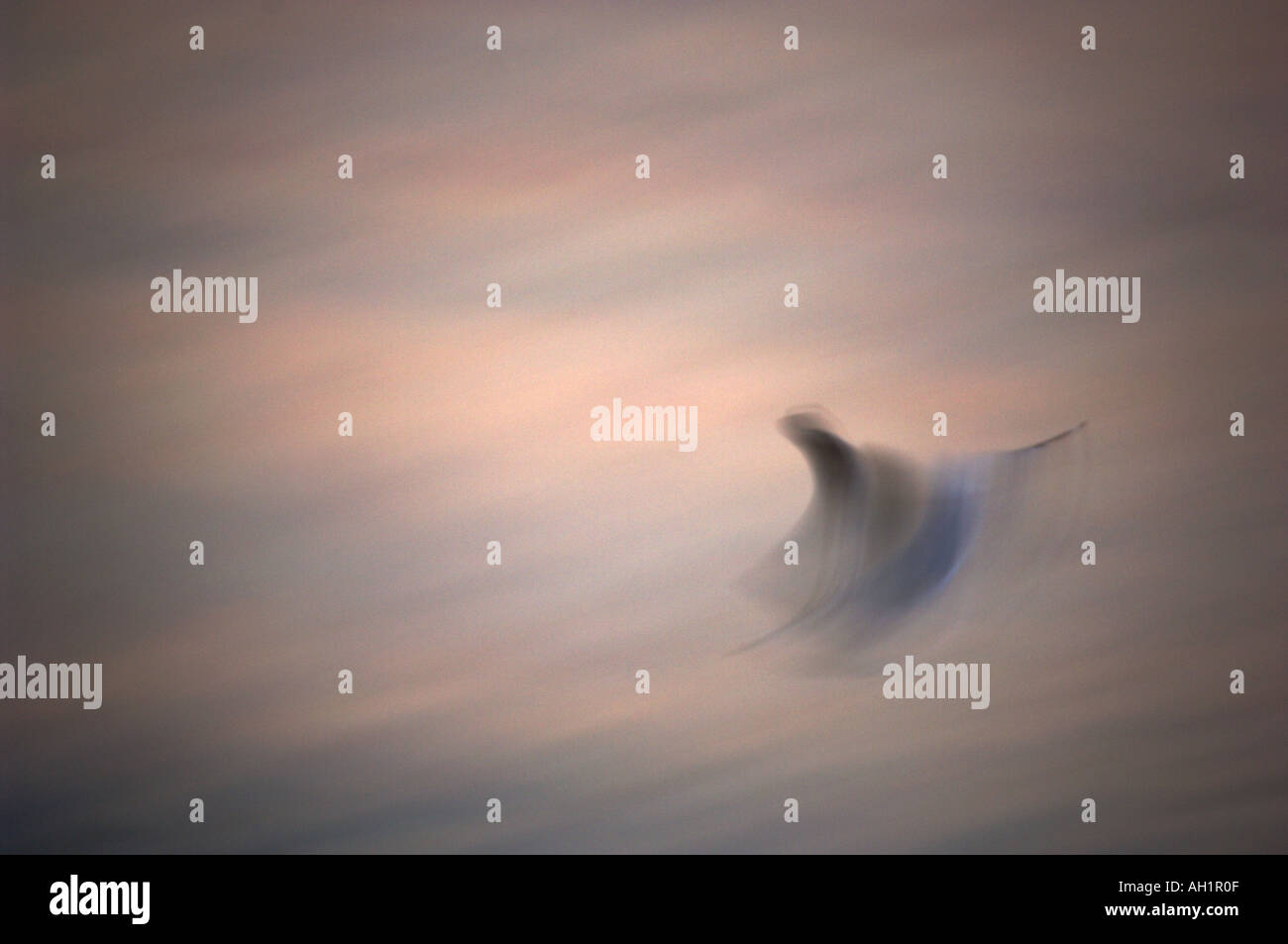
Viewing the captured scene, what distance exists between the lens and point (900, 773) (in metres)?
5.70

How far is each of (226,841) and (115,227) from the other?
185 cm

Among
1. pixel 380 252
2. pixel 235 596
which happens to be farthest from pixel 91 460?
pixel 380 252

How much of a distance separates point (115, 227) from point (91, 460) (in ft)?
2.28

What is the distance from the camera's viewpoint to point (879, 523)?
571cm

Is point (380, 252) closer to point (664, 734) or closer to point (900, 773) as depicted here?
point (664, 734)

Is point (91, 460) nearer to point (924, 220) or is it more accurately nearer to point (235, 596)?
point (235, 596)

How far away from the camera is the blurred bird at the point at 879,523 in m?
5.69

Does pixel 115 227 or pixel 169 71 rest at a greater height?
pixel 169 71

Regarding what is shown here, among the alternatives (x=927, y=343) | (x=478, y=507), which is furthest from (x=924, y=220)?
(x=478, y=507)

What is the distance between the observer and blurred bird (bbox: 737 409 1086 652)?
5.69m

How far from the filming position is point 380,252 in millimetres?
5699

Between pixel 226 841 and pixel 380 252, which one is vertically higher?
pixel 380 252
